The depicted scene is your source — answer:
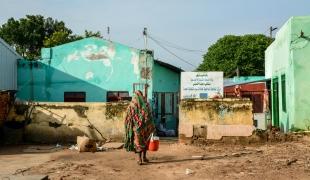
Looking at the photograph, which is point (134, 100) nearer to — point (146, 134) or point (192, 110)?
point (146, 134)

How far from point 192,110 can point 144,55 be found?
823cm

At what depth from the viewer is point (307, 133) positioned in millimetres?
13906

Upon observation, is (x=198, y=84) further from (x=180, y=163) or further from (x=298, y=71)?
(x=180, y=163)

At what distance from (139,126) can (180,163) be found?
121 centimetres

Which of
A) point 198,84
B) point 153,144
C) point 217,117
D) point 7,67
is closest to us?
point 153,144

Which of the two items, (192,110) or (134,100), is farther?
(192,110)

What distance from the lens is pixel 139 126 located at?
10523mm

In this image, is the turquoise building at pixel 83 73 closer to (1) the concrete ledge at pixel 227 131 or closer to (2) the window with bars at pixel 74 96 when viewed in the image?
(2) the window with bars at pixel 74 96

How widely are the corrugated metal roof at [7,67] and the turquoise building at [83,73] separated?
1.48ft

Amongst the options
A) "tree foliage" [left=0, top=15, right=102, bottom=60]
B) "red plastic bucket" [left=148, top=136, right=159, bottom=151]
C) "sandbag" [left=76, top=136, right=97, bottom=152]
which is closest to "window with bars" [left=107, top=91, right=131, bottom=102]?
"sandbag" [left=76, top=136, right=97, bottom=152]

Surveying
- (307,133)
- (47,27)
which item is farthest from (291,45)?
(47,27)

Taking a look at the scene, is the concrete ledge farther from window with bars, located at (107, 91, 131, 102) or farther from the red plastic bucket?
window with bars, located at (107, 91, 131, 102)

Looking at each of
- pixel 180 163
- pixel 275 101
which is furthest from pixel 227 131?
pixel 275 101

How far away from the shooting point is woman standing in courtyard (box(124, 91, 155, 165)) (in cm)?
1051
